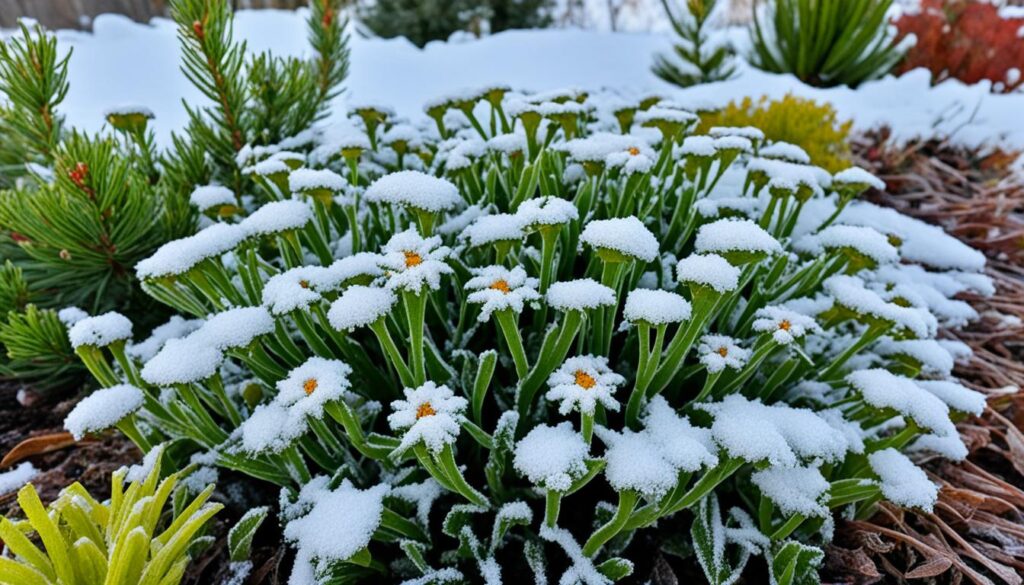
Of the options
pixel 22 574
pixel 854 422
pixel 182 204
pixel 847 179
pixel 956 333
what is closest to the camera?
pixel 22 574

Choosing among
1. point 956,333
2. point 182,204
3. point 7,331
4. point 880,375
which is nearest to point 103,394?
point 7,331

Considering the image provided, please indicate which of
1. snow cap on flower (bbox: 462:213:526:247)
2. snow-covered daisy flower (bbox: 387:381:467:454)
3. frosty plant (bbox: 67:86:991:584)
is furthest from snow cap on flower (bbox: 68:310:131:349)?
snow cap on flower (bbox: 462:213:526:247)

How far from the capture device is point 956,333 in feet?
7.49

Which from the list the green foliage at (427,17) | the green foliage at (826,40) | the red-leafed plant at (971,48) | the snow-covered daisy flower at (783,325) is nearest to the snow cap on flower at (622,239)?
the snow-covered daisy flower at (783,325)

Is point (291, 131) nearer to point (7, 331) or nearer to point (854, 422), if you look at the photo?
point (7, 331)

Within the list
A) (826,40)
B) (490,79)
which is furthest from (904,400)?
(826,40)

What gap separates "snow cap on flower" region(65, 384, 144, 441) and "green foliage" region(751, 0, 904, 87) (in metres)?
4.07

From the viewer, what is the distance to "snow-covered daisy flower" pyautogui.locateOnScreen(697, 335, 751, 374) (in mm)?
1292

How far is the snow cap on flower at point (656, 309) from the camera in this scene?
1.11 meters

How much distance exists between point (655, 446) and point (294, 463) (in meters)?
0.73

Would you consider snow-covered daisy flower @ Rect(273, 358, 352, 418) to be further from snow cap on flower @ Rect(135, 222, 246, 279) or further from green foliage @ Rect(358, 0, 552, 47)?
green foliage @ Rect(358, 0, 552, 47)

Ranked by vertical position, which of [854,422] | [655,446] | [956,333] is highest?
[655,446]

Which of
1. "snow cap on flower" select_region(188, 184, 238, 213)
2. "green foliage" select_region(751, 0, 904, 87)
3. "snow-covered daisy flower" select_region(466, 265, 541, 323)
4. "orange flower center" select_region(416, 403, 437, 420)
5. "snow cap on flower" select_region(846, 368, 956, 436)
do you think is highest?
"green foliage" select_region(751, 0, 904, 87)

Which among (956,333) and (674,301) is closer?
(674,301)
